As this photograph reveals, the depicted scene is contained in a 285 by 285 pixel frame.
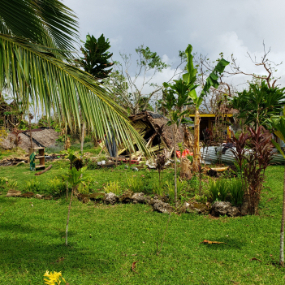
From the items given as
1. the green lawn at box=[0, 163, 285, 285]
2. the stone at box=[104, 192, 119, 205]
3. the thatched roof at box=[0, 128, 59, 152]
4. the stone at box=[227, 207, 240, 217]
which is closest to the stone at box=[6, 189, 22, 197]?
the green lawn at box=[0, 163, 285, 285]

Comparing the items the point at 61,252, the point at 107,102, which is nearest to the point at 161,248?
the point at 61,252

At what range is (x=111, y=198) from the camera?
5.53m

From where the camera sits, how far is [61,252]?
3266mm

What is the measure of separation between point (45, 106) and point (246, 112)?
9.72m

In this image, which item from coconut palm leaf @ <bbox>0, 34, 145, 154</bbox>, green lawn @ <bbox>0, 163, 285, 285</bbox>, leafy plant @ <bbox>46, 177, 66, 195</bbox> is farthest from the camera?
leafy plant @ <bbox>46, 177, 66, 195</bbox>

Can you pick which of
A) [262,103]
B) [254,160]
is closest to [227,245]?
[254,160]

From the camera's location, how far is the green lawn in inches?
108

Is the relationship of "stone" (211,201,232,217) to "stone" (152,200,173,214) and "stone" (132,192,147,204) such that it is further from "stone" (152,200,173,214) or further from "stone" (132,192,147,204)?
"stone" (132,192,147,204)

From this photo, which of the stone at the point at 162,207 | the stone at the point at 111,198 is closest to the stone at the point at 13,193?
the stone at the point at 111,198

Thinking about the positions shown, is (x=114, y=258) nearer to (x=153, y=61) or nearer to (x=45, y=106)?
(x=45, y=106)

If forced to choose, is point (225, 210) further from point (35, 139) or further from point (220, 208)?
point (35, 139)

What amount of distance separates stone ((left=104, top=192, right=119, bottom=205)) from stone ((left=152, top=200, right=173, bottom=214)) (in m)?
1.06

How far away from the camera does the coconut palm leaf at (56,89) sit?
259 cm

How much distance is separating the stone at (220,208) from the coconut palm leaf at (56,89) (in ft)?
8.77
